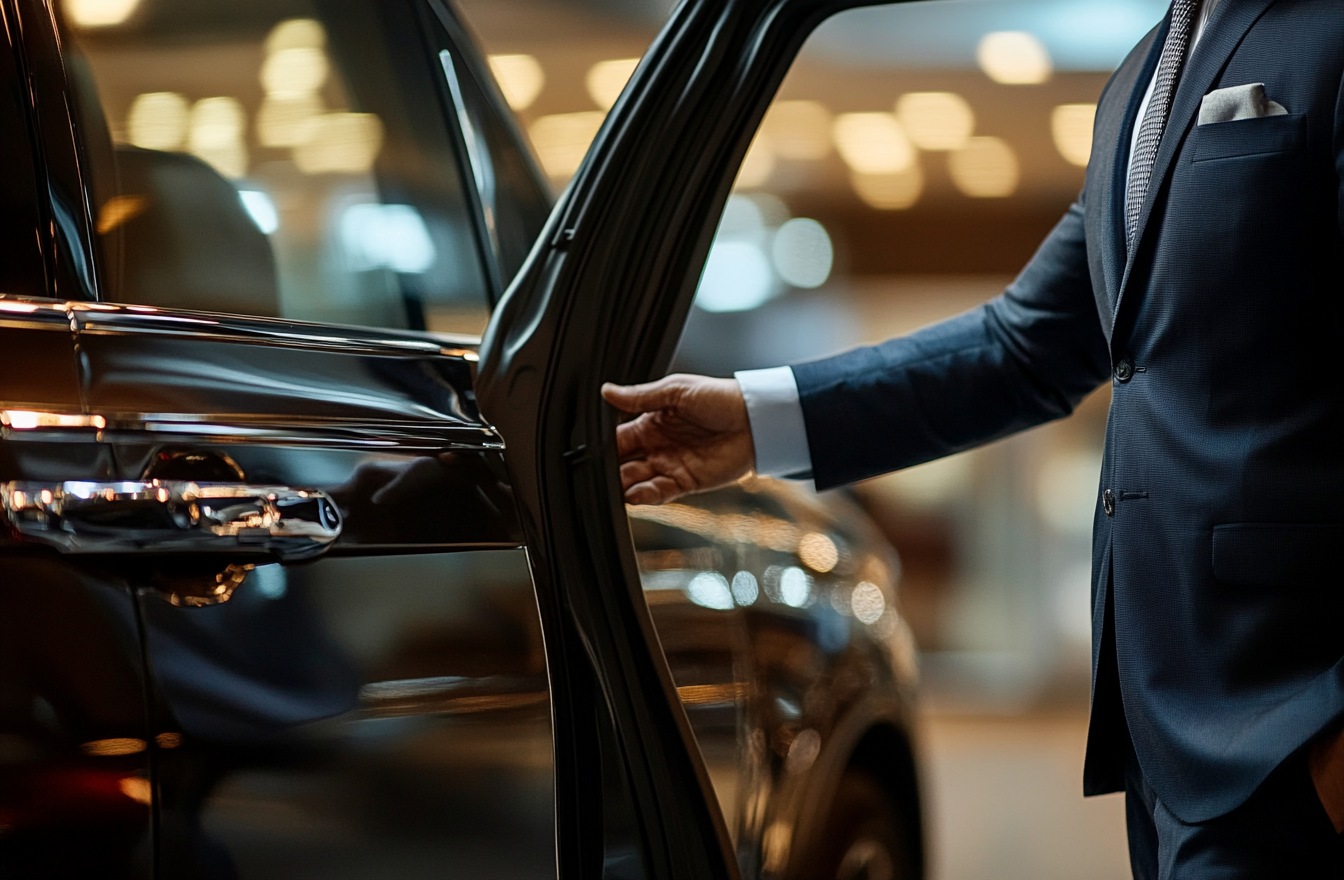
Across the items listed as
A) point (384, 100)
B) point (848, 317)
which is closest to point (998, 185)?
point (848, 317)

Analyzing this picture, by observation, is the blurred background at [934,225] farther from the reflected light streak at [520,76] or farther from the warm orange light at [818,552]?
the warm orange light at [818,552]

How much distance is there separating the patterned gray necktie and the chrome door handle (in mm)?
770

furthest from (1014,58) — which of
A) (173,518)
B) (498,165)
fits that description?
(173,518)

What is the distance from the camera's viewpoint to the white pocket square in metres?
1.07

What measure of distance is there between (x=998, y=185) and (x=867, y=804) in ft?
20.6

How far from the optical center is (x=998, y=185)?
769 cm

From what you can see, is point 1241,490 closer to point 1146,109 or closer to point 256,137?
A: point 1146,109

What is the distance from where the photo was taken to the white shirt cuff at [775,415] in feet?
4.91

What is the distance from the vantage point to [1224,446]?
1.08 m

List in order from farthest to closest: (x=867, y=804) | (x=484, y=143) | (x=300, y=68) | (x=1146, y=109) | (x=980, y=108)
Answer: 1. (x=980, y=108)
2. (x=867, y=804)
3. (x=484, y=143)
4. (x=300, y=68)
5. (x=1146, y=109)

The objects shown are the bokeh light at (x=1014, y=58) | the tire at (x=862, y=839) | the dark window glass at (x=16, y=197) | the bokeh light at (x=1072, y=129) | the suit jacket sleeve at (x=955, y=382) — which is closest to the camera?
the dark window glass at (x=16, y=197)

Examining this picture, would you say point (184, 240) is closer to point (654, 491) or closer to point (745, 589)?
point (654, 491)

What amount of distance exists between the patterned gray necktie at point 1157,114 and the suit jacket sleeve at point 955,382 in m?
0.26

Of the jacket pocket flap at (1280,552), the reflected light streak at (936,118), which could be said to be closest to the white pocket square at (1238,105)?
the jacket pocket flap at (1280,552)
